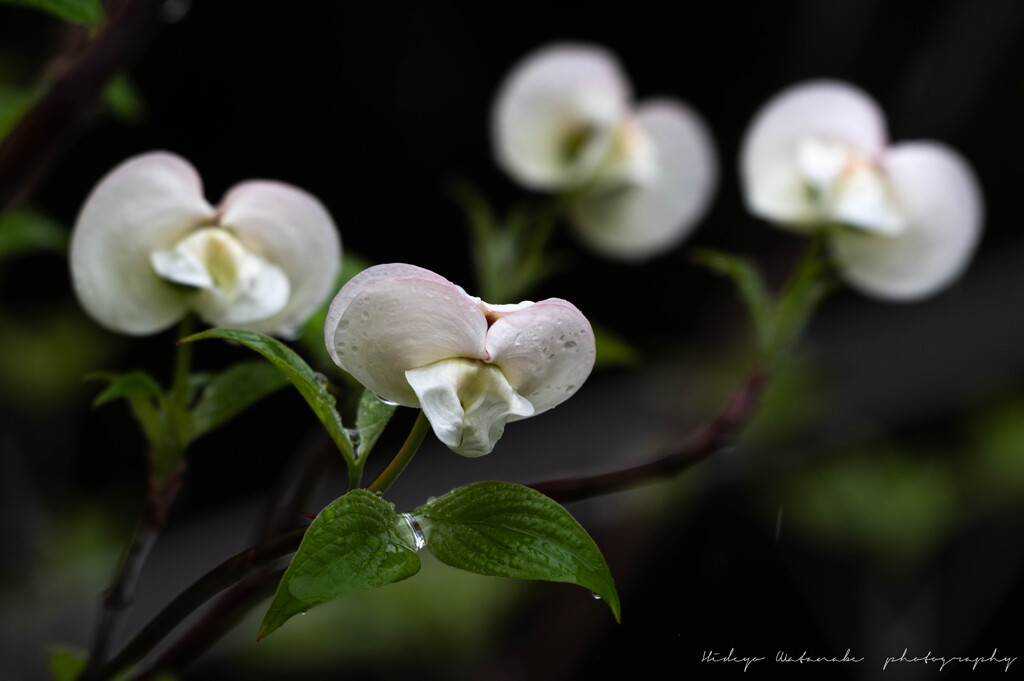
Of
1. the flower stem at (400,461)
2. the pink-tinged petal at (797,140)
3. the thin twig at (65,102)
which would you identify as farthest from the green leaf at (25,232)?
the pink-tinged petal at (797,140)

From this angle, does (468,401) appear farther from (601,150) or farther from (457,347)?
(601,150)

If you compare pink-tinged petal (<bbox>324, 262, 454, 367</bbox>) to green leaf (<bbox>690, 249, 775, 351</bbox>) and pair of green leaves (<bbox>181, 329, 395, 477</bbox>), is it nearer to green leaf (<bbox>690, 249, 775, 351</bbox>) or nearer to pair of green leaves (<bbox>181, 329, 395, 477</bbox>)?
pair of green leaves (<bbox>181, 329, 395, 477</bbox>)

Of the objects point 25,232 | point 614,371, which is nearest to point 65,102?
point 25,232

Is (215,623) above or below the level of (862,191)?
below

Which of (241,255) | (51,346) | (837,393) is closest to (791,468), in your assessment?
(837,393)

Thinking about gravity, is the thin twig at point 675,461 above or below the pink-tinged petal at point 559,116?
below

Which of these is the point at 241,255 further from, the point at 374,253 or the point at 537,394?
the point at 374,253

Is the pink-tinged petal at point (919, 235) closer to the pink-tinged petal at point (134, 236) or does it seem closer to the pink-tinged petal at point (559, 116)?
the pink-tinged petal at point (559, 116)
